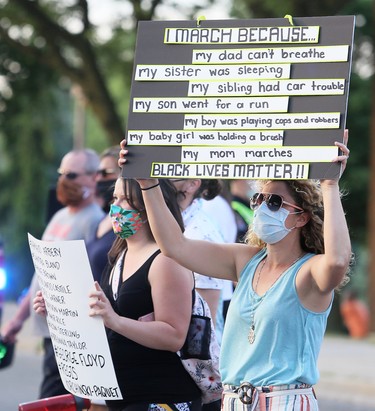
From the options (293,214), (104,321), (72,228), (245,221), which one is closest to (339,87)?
(293,214)

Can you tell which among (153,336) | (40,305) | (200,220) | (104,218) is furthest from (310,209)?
(104,218)

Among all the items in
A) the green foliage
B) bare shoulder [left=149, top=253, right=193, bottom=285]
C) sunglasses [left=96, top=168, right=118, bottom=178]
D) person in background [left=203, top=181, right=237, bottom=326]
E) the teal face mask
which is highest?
the green foliage

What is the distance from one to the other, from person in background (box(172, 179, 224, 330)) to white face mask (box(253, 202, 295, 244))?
112 centimetres

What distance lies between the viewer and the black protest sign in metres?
3.87

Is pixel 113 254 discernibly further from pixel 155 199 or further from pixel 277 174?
pixel 277 174

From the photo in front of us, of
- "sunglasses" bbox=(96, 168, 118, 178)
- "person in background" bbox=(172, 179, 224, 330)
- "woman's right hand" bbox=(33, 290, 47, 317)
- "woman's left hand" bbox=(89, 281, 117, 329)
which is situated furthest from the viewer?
"sunglasses" bbox=(96, 168, 118, 178)

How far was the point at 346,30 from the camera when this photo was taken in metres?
3.91

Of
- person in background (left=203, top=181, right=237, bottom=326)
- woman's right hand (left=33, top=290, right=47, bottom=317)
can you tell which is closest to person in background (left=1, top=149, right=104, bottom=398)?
person in background (left=203, top=181, right=237, bottom=326)

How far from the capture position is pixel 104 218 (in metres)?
6.37

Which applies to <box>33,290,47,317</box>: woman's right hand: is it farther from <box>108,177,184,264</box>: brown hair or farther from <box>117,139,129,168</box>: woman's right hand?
<box>117,139,129,168</box>: woman's right hand

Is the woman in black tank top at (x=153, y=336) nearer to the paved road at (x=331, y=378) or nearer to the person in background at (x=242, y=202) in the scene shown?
the person in background at (x=242, y=202)

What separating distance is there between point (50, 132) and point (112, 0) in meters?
7.06

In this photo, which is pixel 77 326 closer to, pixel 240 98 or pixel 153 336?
pixel 153 336

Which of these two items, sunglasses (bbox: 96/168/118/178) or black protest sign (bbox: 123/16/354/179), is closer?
black protest sign (bbox: 123/16/354/179)
